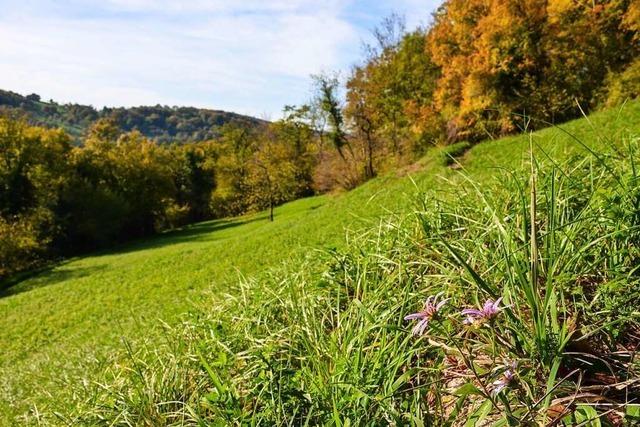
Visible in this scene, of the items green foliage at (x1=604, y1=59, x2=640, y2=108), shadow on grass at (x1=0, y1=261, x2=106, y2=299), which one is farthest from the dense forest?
shadow on grass at (x1=0, y1=261, x2=106, y2=299)

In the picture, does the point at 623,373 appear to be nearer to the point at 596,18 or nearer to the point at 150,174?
the point at 596,18

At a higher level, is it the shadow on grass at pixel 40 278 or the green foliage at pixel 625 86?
the green foliage at pixel 625 86

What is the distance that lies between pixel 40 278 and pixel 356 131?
25.3 metres

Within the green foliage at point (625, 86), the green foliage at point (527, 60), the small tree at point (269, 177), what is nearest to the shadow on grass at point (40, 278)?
the small tree at point (269, 177)

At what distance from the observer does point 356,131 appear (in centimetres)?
3731

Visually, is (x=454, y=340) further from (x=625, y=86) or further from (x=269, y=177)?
(x=269, y=177)

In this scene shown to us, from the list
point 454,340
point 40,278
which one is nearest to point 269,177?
point 40,278

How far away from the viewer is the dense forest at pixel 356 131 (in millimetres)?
17766

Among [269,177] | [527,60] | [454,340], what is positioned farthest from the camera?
[269,177]

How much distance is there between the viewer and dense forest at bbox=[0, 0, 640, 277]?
17.8 metres

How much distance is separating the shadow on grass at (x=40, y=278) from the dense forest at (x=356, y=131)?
Result: 119 inches

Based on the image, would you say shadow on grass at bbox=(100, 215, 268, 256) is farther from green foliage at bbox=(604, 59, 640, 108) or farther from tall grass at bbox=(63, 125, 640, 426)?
tall grass at bbox=(63, 125, 640, 426)

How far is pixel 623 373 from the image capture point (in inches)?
55.7

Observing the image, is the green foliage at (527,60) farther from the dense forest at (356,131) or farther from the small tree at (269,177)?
the small tree at (269,177)
